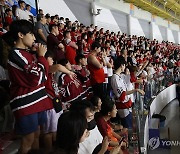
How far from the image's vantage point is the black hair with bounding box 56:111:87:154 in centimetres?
146

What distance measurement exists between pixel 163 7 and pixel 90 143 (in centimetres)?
2467

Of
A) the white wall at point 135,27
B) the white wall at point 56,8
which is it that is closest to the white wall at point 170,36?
the white wall at point 135,27

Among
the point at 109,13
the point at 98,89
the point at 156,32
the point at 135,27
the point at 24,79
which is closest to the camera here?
the point at 24,79

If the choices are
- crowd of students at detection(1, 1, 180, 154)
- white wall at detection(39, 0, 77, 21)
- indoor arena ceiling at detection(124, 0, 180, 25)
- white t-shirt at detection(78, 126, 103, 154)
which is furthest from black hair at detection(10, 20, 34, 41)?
indoor arena ceiling at detection(124, 0, 180, 25)

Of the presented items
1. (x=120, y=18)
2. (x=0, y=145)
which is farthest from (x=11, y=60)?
(x=120, y=18)

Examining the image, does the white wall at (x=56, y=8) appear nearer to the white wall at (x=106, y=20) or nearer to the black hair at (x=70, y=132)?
the white wall at (x=106, y=20)

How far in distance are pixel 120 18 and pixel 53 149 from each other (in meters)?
16.1

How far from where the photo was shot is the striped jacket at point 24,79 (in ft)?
6.60

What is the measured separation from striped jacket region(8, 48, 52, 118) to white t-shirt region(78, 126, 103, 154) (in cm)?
45

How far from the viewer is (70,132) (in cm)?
148

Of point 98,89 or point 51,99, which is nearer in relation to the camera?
point 51,99

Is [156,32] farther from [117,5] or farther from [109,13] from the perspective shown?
[109,13]

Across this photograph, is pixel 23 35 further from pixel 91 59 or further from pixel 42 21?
pixel 42 21

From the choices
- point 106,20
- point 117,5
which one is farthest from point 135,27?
point 106,20
